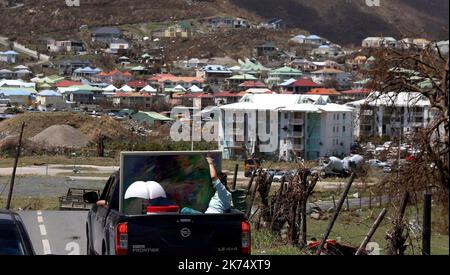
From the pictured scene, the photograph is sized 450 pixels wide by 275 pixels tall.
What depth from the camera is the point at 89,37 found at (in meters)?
55.5

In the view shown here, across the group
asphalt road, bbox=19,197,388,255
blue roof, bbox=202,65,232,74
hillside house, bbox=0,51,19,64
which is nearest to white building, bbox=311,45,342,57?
blue roof, bbox=202,65,232,74

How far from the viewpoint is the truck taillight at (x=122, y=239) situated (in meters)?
6.85

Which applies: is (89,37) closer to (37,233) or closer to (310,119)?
(310,119)

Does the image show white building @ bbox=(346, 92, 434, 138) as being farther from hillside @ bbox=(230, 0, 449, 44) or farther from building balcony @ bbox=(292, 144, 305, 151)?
building balcony @ bbox=(292, 144, 305, 151)

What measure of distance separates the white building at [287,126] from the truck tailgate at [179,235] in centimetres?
1757

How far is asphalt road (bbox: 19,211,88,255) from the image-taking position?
33.6 feet

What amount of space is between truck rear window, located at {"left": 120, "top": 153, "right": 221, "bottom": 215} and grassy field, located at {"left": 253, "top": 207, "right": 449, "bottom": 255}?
6.81 feet

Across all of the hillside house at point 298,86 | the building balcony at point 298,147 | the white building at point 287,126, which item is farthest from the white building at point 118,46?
the building balcony at point 298,147

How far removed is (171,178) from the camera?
7.89 meters

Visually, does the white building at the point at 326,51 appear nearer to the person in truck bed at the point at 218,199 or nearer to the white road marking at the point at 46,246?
the white road marking at the point at 46,246

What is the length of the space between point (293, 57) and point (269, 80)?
26.2ft

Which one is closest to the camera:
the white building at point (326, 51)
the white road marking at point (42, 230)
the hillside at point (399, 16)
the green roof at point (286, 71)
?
the hillside at point (399, 16)

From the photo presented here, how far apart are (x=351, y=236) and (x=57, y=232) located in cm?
588

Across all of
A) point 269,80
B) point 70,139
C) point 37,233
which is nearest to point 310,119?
point 70,139
